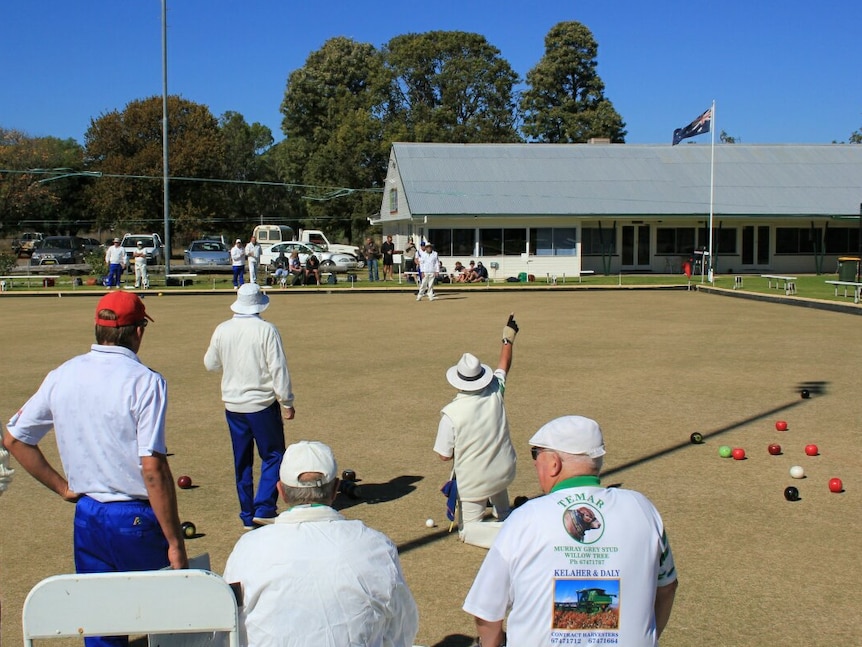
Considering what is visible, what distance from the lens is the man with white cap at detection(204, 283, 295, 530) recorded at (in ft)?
21.3

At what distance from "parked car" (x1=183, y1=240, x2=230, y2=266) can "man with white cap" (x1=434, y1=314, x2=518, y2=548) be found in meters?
36.1

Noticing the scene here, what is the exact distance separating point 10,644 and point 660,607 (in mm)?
3505

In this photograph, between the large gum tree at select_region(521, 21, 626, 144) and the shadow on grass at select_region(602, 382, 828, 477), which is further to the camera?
the large gum tree at select_region(521, 21, 626, 144)

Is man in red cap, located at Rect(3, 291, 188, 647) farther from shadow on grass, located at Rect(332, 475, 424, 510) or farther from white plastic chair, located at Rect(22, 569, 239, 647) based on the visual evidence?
shadow on grass, located at Rect(332, 475, 424, 510)

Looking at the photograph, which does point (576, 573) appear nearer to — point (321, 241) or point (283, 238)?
point (321, 241)

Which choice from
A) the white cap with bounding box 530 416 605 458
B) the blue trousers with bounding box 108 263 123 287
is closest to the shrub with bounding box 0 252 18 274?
the blue trousers with bounding box 108 263 123 287

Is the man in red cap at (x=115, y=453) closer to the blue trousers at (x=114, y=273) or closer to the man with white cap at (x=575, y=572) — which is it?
the man with white cap at (x=575, y=572)

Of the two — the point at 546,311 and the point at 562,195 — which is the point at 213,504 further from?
the point at 562,195

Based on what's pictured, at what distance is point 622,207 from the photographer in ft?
133

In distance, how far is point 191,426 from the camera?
32.3 feet

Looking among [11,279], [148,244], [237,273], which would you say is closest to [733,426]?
[237,273]

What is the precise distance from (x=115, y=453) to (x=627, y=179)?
1634 inches

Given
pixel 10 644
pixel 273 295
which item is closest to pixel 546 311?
pixel 273 295

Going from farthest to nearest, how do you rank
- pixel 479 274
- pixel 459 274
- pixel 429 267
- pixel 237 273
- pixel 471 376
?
pixel 479 274
pixel 459 274
pixel 237 273
pixel 429 267
pixel 471 376
